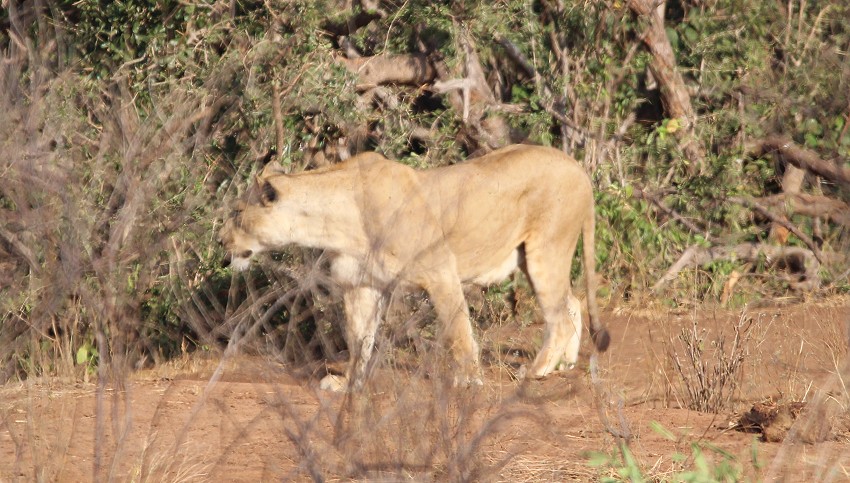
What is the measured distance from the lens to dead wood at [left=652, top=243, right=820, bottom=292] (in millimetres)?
9141

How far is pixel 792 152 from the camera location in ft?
31.1

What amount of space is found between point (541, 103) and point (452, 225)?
2.62 meters

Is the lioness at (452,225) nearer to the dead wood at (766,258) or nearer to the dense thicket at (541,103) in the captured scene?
the dense thicket at (541,103)

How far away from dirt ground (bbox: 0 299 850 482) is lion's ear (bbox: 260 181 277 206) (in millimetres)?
1005

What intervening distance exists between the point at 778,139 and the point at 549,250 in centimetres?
296

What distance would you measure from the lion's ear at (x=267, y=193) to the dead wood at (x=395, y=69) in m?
2.26

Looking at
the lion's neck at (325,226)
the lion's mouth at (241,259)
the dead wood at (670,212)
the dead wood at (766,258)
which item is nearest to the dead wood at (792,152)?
the dead wood at (766,258)

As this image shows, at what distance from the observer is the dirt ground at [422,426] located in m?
3.75

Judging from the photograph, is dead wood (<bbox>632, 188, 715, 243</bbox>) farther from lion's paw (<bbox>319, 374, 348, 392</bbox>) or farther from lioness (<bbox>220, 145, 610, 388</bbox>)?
lion's paw (<bbox>319, 374, 348, 392</bbox>)

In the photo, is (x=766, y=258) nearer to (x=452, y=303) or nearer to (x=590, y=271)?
(x=590, y=271)

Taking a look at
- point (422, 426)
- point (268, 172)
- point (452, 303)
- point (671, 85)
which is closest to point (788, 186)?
point (671, 85)

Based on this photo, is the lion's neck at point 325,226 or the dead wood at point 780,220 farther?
the dead wood at point 780,220

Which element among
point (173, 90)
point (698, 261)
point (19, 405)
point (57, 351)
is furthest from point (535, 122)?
point (19, 405)

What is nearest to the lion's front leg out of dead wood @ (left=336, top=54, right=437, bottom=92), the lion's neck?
the lion's neck
